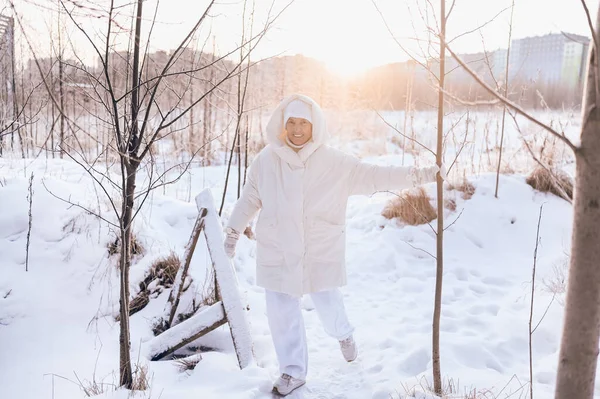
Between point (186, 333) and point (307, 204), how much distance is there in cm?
123

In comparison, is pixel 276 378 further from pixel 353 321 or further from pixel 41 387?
pixel 41 387

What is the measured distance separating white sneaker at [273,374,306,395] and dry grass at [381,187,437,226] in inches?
131

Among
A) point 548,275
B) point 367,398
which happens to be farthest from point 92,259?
point 548,275

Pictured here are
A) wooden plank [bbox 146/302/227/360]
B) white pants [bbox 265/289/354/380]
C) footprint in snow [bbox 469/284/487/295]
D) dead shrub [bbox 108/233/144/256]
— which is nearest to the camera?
white pants [bbox 265/289/354/380]

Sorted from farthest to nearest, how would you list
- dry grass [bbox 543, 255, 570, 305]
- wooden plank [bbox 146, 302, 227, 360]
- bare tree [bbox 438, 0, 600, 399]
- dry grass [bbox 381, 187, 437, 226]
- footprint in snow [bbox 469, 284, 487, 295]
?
dry grass [bbox 381, 187, 437, 226], footprint in snow [bbox 469, 284, 487, 295], dry grass [bbox 543, 255, 570, 305], wooden plank [bbox 146, 302, 227, 360], bare tree [bbox 438, 0, 600, 399]

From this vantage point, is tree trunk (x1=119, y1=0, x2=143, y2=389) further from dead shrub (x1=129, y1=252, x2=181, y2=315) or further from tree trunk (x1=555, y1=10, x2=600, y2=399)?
tree trunk (x1=555, y1=10, x2=600, y2=399)

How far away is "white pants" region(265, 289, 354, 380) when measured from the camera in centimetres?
254

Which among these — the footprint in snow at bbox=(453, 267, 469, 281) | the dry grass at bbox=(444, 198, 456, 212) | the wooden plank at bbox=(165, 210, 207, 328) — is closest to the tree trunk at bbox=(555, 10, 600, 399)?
the wooden plank at bbox=(165, 210, 207, 328)

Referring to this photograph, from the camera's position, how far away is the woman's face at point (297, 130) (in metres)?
2.63

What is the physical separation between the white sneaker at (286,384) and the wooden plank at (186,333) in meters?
0.62

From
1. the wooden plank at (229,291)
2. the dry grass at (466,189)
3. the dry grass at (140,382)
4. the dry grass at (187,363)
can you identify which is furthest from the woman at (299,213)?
the dry grass at (466,189)

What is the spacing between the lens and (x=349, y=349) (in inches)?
109

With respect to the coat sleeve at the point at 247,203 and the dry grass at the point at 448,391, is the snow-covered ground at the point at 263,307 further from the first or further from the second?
the coat sleeve at the point at 247,203

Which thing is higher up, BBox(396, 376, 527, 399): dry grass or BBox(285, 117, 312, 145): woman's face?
BBox(285, 117, 312, 145): woman's face
